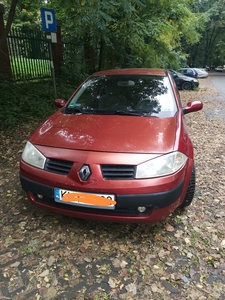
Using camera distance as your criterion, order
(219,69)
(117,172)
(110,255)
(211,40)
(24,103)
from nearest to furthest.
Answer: (117,172) → (110,255) → (24,103) → (211,40) → (219,69)

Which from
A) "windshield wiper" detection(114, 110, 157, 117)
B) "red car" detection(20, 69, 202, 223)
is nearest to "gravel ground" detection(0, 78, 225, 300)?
"red car" detection(20, 69, 202, 223)

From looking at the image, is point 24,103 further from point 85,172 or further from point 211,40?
point 211,40

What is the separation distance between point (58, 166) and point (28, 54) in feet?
21.5

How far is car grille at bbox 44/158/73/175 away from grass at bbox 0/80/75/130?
10.9 ft

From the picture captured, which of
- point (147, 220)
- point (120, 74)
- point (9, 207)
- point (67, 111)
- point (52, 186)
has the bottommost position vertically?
point (9, 207)

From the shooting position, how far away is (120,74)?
3.62m

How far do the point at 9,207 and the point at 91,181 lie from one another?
1.37 metres

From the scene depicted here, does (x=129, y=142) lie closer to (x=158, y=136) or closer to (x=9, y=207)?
(x=158, y=136)

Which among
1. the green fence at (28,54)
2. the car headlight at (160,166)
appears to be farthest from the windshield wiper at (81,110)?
the green fence at (28,54)

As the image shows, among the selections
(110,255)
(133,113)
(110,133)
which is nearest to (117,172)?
(110,133)

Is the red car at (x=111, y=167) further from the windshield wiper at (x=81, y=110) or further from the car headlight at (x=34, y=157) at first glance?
the windshield wiper at (x=81, y=110)

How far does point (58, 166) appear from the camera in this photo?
7.25 feet

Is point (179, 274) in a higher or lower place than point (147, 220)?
lower

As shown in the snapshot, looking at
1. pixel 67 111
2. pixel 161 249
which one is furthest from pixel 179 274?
pixel 67 111
